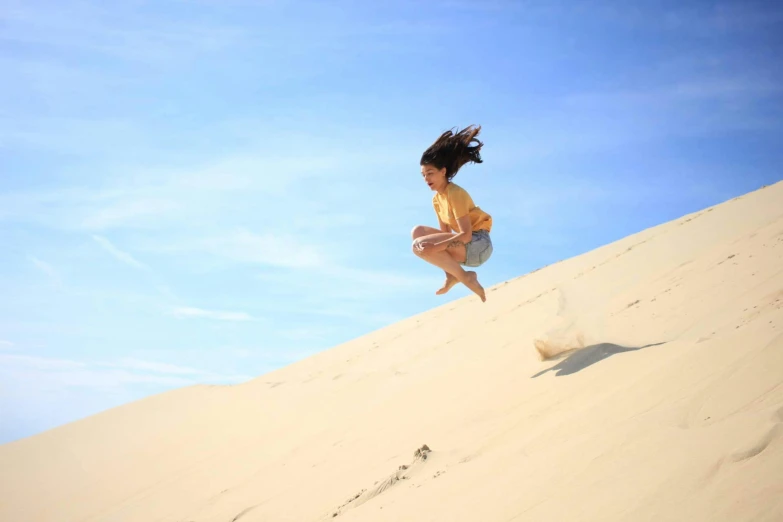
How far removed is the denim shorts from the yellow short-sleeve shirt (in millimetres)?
61

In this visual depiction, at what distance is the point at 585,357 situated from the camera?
3.54m

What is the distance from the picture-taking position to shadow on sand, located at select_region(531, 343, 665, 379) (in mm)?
3372

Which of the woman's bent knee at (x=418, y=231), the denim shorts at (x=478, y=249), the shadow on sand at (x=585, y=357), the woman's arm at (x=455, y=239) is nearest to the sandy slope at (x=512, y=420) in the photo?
the shadow on sand at (x=585, y=357)

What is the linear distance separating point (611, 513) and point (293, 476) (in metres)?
2.42

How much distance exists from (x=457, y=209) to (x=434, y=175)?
27 cm

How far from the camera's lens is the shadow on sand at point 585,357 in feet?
11.1

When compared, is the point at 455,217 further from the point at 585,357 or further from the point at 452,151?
the point at 585,357

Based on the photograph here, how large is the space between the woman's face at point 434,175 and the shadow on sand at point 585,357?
1357mm

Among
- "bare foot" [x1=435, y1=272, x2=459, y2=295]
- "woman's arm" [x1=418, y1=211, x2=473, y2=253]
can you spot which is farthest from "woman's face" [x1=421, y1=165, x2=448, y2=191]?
"bare foot" [x1=435, y1=272, x2=459, y2=295]

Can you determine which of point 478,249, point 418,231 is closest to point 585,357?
point 478,249

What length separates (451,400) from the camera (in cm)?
384

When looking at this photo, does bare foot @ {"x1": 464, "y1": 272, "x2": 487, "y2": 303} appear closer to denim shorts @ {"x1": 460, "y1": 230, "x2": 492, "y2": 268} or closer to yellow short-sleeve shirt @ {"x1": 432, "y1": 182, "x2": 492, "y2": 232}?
denim shorts @ {"x1": 460, "y1": 230, "x2": 492, "y2": 268}

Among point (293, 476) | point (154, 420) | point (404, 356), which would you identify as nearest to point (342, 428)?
point (293, 476)

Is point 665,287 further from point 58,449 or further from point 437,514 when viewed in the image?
point 58,449
